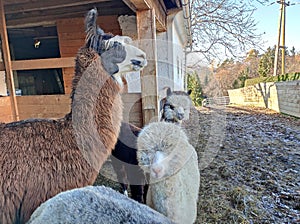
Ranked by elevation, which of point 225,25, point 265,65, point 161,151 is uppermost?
point 225,25

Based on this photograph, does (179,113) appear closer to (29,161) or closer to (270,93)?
(29,161)

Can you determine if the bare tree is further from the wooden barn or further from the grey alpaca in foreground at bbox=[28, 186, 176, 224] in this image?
the grey alpaca in foreground at bbox=[28, 186, 176, 224]

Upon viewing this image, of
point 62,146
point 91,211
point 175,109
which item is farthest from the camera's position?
point 175,109

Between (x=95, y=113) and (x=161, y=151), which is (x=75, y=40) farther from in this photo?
(x=161, y=151)

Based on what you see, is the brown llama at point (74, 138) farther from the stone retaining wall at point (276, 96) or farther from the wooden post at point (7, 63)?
the stone retaining wall at point (276, 96)

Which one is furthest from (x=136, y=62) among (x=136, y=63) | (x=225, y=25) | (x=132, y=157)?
(x=225, y=25)

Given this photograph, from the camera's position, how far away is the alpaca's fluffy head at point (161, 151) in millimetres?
1527

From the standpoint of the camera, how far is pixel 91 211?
1.23 meters

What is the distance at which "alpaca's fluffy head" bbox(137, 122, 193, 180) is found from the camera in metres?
1.53

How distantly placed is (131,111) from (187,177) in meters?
1.70

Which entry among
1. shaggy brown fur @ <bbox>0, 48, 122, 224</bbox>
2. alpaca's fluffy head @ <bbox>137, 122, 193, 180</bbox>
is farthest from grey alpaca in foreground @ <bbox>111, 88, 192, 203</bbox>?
alpaca's fluffy head @ <bbox>137, 122, 193, 180</bbox>

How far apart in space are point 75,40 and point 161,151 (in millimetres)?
3786

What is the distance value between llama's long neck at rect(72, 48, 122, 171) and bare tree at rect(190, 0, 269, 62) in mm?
8425

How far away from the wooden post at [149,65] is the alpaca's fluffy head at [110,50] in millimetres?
1038
